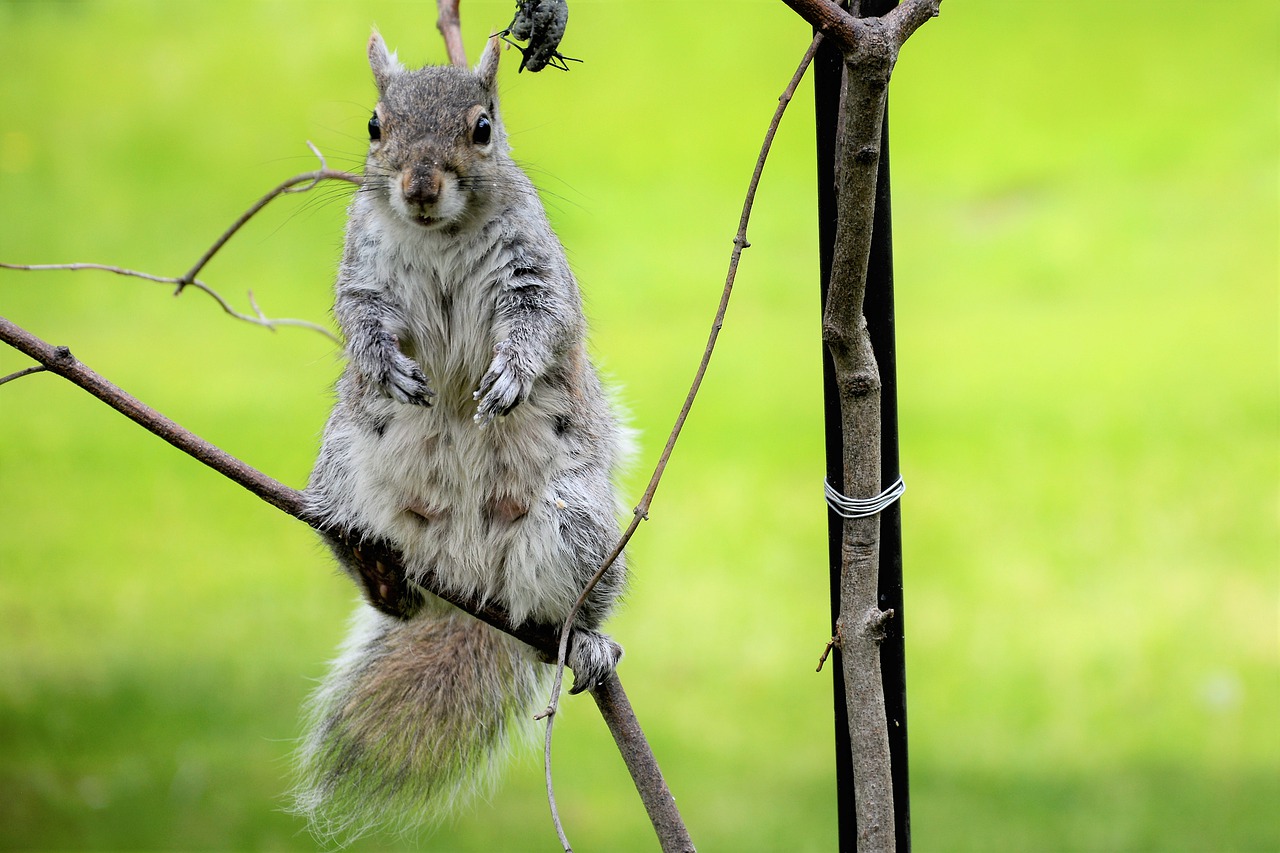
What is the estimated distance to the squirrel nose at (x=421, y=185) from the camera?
77 centimetres

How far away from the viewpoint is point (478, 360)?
0.92m

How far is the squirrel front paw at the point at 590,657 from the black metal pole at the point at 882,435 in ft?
0.62

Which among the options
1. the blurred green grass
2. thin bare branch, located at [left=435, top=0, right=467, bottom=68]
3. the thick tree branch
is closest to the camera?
the thick tree branch

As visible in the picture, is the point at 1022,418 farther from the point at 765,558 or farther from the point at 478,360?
the point at 478,360

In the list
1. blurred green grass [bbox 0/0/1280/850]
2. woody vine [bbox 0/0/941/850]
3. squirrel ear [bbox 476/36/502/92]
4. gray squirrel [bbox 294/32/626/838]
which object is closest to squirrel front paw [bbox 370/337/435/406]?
gray squirrel [bbox 294/32/626/838]

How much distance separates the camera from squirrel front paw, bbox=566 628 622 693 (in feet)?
2.86

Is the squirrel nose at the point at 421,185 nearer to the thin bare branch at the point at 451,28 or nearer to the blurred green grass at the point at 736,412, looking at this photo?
the thin bare branch at the point at 451,28

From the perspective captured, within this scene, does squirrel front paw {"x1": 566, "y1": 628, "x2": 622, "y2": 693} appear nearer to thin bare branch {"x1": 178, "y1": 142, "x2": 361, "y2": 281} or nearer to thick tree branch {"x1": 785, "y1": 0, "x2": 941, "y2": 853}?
thick tree branch {"x1": 785, "y1": 0, "x2": 941, "y2": 853}

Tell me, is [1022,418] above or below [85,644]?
above

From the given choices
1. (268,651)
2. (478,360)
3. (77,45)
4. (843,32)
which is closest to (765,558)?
(268,651)

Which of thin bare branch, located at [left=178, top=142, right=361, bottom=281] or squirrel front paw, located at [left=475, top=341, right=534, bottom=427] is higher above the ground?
thin bare branch, located at [left=178, top=142, right=361, bottom=281]

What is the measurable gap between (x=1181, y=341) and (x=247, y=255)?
1.42m

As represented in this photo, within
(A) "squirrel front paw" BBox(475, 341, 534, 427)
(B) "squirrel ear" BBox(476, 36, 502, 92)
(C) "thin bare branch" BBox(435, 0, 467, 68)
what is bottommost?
(A) "squirrel front paw" BBox(475, 341, 534, 427)

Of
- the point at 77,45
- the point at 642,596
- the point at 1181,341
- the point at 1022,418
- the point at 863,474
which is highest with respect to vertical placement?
the point at 77,45
